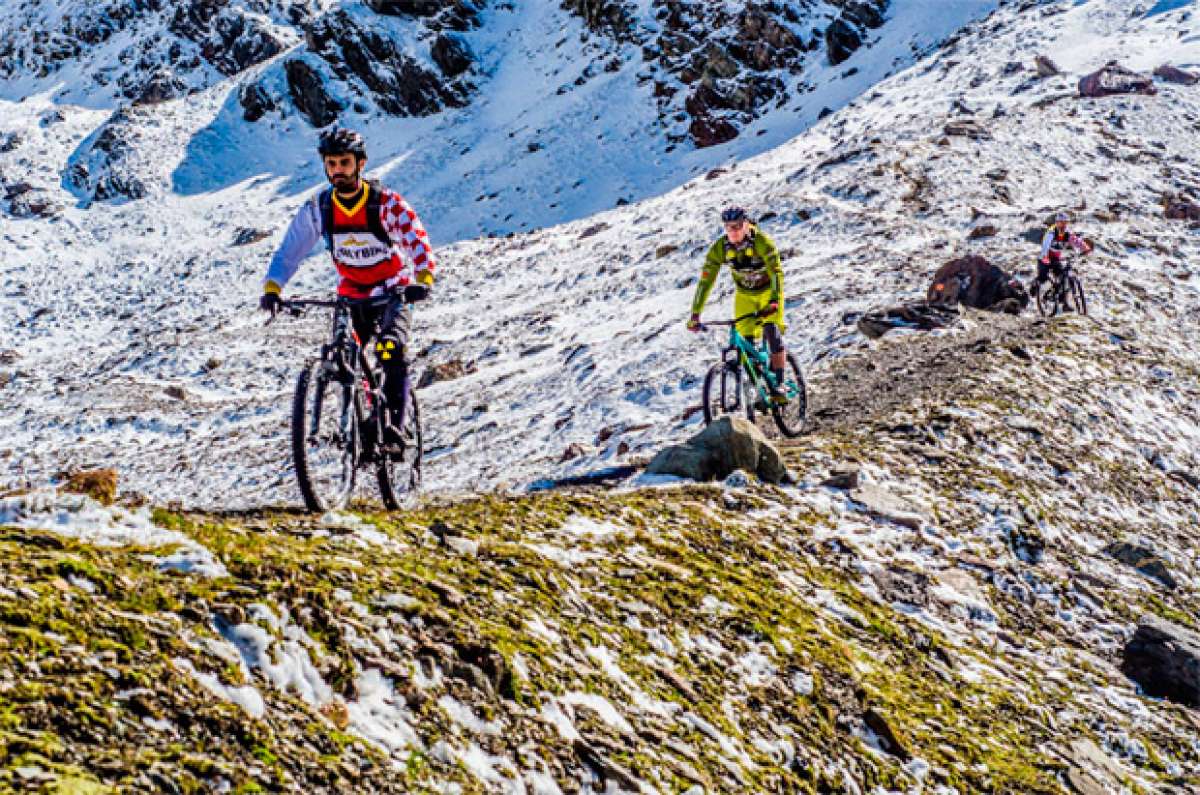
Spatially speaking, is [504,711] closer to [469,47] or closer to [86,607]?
[86,607]

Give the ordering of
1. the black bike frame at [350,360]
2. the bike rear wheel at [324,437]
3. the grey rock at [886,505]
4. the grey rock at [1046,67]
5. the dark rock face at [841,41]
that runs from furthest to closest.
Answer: the dark rock face at [841,41] → the grey rock at [1046,67] → the grey rock at [886,505] → the black bike frame at [350,360] → the bike rear wheel at [324,437]

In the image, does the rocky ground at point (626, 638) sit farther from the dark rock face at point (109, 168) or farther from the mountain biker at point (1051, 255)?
the dark rock face at point (109, 168)

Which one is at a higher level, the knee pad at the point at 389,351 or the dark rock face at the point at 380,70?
Answer: the dark rock face at the point at 380,70

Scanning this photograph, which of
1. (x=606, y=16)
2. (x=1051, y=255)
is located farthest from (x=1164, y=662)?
(x=606, y=16)

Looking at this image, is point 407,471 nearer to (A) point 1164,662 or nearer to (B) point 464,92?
(A) point 1164,662

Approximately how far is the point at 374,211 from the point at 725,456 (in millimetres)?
4117

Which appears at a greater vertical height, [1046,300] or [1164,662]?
[1046,300]

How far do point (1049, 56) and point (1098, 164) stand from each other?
1316 cm

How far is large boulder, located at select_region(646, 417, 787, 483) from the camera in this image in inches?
345

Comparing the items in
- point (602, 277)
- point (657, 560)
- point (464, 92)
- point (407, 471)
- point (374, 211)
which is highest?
point (464, 92)

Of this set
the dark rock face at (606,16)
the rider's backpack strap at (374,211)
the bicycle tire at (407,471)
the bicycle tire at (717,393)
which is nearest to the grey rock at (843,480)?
the bicycle tire at (717,393)

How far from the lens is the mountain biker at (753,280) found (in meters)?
11.7

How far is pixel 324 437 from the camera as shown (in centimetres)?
661

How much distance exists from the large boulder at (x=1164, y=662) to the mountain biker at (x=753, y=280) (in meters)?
5.43
